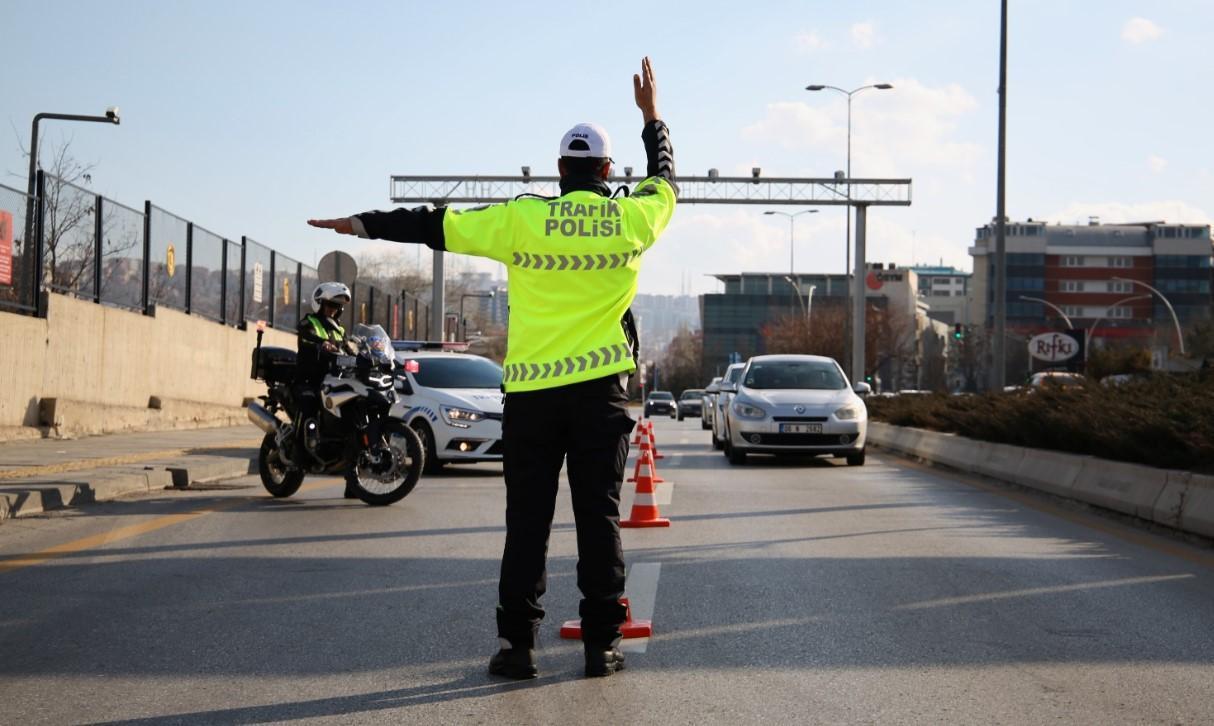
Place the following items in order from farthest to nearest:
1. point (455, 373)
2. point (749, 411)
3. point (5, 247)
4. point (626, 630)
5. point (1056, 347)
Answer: point (1056, 347)
point (749, 411)
point (5, 247)
point (455, 373)
point (626, 630)

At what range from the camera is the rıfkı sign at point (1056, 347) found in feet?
101

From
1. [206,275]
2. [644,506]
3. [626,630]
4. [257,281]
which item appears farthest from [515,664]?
[257,281]

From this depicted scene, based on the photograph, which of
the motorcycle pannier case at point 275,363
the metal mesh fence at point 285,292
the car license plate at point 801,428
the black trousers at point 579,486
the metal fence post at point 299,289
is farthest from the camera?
the metal fence post at point 299,289

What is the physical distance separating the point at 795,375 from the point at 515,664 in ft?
55.8

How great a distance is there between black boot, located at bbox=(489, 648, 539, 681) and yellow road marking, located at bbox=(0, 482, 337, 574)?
3956 millimetres

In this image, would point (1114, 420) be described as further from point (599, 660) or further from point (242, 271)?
point (242, 271)

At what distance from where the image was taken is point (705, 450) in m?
26.5

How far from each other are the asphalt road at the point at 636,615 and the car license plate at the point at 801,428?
26.6 ft

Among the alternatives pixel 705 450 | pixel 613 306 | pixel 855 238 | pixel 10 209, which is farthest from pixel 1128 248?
pixel 613 306

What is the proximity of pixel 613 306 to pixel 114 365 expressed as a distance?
18.4m

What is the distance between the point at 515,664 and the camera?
18.2ft

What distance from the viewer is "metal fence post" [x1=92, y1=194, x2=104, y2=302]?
22141mm

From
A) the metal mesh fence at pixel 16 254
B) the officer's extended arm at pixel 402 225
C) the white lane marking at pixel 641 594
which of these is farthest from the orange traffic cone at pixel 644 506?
the metal mesh fence at pixel 16 254

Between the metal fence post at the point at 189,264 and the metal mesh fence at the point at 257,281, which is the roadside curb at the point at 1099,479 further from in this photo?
the metal mesh fence at the point at 257,281
